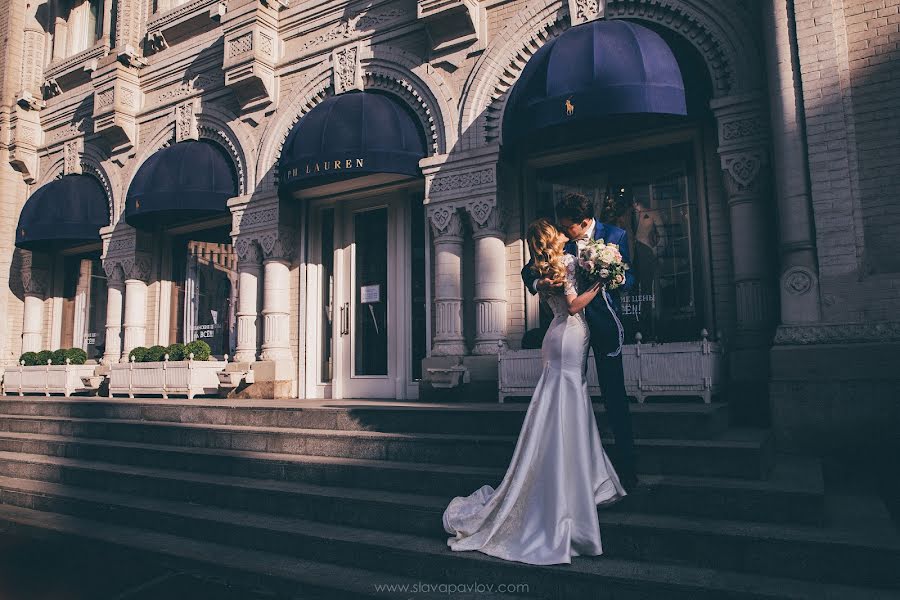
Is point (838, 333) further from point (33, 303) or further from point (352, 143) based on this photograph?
point (33, 303)

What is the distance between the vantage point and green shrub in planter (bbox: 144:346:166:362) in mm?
10969

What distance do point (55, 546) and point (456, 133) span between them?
6908 mm

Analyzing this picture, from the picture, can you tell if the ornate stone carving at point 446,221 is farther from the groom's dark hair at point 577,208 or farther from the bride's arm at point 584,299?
the bride's arm at point 584,299

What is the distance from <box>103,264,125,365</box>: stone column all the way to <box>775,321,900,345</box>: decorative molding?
1215 cm

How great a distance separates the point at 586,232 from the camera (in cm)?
465

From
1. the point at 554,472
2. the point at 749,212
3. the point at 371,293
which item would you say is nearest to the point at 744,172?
the point at 749,212

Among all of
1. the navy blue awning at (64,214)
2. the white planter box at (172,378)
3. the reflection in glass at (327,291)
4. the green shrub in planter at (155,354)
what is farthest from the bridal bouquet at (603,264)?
the navy blue awning at (64,214)

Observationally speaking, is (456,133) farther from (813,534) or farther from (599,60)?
(813,534)

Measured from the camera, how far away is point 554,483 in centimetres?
421

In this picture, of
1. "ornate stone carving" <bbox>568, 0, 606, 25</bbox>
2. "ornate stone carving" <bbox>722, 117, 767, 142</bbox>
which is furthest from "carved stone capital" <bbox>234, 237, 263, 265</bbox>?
"ornate stone carving" <bbox>722, 117, 767, 142</bbox>

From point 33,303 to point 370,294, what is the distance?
927cm

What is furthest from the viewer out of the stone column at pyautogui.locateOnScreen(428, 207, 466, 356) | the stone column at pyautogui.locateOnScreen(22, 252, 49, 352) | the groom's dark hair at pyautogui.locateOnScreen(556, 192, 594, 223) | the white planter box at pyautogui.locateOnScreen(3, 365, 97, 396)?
the stone column at pyautogui.locateOnScreen(22, 252, 49, 352)

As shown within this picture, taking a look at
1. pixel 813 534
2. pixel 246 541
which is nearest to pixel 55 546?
pixel 246 541

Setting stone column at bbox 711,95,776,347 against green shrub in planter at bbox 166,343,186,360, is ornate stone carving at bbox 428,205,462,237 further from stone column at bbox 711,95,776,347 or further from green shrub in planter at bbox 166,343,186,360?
green shrub in planter at bbox 166,343,186,360
